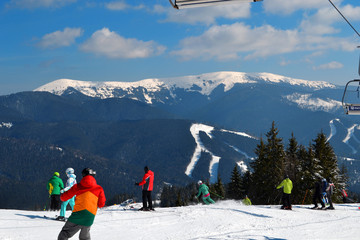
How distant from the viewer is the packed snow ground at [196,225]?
1178 centimetres

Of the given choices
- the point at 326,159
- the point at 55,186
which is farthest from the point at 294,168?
the point at 55,186

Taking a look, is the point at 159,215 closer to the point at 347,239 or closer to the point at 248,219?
the point at 248,219

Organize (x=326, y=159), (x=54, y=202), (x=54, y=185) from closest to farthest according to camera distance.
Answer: (x=54, y=185) < (x=54, y=202) < (x=326, y=159)

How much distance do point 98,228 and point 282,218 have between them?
7.82m

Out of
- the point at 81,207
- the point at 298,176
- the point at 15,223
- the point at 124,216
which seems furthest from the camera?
the point at 298,176

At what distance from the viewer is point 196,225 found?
13.5m

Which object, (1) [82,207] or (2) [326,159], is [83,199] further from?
(2) [326,159]

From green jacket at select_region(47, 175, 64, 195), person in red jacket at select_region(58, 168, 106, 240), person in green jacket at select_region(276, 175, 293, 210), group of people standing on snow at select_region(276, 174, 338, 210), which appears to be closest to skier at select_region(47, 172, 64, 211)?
green jacket at select_region(47, 175, 64, 195)

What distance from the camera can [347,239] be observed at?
1208cm

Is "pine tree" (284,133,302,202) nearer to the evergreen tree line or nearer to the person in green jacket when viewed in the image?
the evergreen tree line

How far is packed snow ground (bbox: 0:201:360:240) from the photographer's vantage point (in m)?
11.8

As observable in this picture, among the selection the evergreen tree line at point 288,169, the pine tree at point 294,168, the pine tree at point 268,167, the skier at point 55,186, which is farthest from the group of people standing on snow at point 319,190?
the pine tree at point 268,167

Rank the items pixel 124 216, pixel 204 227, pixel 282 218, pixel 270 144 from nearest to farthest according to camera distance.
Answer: pixel 204 227, pixel 124 216, pixel 282 218, pixel 270 144

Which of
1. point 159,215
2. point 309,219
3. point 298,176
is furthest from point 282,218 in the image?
point 298,176
